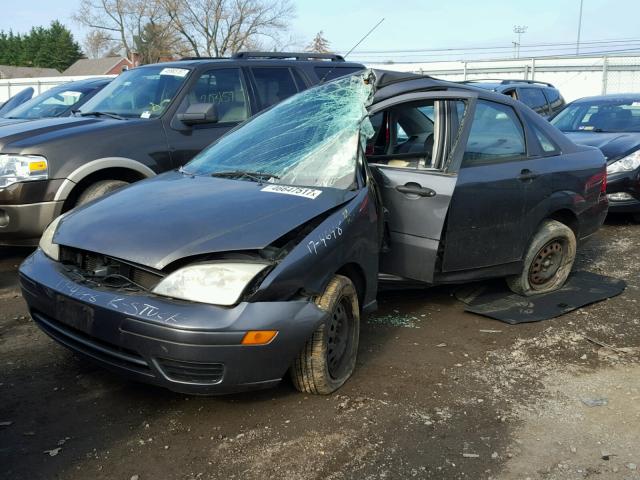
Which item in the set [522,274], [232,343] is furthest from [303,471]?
[522,274]

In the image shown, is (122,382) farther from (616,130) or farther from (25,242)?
(616,130)

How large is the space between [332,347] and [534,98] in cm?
1089

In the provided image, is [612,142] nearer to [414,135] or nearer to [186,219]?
[414,135]

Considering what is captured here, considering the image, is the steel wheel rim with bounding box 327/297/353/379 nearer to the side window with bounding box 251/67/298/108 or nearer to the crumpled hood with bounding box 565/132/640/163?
the side window with bounding box 251/67/298/108

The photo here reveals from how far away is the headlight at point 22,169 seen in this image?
5043 mm

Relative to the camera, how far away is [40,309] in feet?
10.4

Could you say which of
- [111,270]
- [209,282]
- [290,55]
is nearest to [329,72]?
[290,55]

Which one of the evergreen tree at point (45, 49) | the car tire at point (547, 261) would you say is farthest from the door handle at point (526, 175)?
the evergreen tree at point (45, 49)

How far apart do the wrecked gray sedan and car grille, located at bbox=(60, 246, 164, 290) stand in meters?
0.01

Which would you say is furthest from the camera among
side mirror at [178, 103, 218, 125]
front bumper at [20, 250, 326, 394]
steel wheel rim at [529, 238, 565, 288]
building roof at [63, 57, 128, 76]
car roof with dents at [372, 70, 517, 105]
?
building roof at [63, 57, 128, 76]

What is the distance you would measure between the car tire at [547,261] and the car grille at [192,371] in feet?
9.51

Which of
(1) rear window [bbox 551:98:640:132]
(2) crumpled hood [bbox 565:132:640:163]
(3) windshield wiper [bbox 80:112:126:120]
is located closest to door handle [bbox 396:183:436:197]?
(3) windshield wiper [bbox 80:112:126:120]

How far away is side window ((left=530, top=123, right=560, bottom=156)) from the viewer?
189 inches

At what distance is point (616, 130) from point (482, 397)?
6373 mm
